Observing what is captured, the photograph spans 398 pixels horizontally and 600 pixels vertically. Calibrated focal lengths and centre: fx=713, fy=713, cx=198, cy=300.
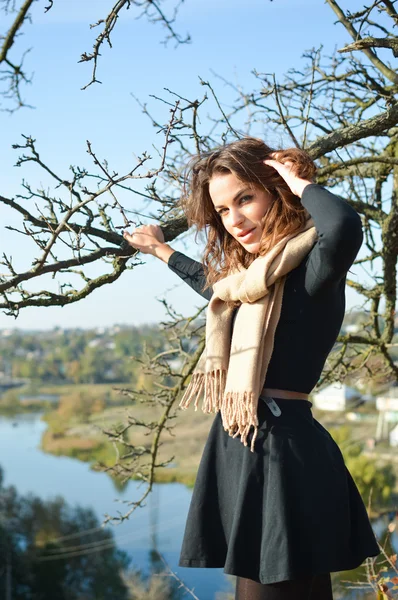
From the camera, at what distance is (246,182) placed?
1491 millimetres

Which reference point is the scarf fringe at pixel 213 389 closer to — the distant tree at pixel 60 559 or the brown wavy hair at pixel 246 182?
the brown wavy hair at pixel 246 182

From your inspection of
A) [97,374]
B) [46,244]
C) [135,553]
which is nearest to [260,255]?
[46,244]

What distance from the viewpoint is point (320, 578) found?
1463 mm


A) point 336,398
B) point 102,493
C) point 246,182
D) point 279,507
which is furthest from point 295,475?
point 102,493

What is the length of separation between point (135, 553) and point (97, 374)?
1606cm

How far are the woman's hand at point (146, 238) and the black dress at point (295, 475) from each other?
1.71 feet

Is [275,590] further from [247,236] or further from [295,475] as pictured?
[247,236]

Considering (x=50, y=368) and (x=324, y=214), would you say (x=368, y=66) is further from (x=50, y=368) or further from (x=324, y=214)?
(x=50, y=368)

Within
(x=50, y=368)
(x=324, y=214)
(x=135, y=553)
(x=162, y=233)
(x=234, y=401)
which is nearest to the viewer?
(x=324, y=214)

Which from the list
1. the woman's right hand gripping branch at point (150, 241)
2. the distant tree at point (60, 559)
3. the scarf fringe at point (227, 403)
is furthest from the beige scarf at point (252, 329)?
the distant tree at point (60, 559)

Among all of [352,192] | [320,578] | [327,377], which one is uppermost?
[352,192]

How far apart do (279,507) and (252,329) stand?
1.11 feet

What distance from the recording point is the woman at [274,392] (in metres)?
1.33

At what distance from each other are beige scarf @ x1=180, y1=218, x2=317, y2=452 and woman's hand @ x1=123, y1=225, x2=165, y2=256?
0.40 m
